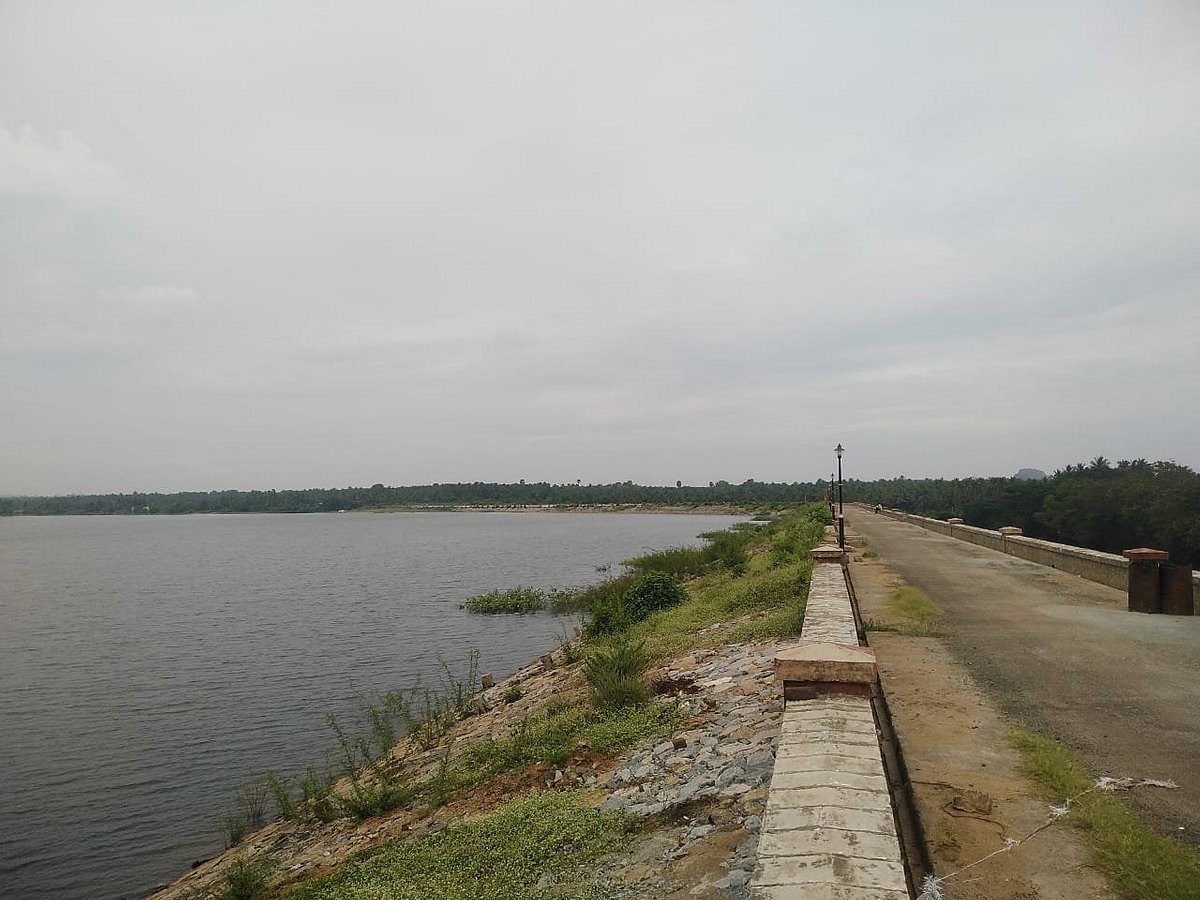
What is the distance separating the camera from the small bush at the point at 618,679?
941 cm

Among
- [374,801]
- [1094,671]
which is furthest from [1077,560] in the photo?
[374,801]

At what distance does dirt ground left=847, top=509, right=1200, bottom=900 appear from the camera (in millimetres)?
4152

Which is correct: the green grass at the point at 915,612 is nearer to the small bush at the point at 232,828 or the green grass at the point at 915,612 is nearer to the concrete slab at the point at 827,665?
the concrete slab at the point at 827,665

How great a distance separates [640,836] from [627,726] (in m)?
2.93

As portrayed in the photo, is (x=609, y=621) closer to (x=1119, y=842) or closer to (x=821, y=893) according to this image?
(x=1119, y=842)

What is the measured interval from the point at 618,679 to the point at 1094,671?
216 inches

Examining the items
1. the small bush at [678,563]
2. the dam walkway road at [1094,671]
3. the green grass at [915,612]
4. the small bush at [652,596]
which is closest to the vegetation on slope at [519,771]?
the green grass at [915,612]

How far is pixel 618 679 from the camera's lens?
9.73 m

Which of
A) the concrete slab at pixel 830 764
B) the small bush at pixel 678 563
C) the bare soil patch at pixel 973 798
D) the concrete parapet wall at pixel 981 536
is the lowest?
the small bush at pixel 678 563

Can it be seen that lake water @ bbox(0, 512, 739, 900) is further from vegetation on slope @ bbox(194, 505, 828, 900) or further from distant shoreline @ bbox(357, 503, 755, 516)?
distant shoreline @ bbox(357, 503, 755, 516)

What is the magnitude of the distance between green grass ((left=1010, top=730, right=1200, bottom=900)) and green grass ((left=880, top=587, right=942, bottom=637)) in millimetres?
4926

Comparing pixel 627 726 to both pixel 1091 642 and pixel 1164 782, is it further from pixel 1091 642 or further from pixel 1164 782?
pixel 1091 642

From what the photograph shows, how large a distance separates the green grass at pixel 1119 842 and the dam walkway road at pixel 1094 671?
7.4 inches

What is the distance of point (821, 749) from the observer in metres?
4.03
